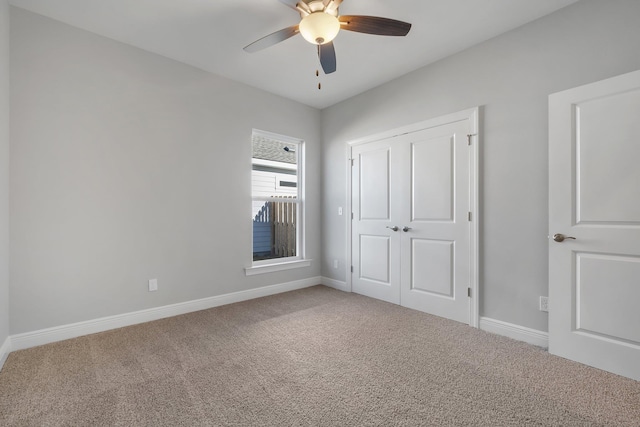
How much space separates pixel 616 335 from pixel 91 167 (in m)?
4.36

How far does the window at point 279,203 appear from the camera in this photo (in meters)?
4.16

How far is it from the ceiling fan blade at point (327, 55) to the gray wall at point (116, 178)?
62.8 inches

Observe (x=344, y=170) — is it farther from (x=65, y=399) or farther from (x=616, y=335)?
(x=65, y=399)

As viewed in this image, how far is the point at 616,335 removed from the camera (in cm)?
194

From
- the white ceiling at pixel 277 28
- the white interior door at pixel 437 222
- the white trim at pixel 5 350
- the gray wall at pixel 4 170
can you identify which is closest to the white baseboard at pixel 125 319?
the white trim at pixel 5 350

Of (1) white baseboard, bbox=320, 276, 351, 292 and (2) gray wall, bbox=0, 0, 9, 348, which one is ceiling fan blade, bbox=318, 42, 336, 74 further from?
(1) white baseboard, bbox=320, 276, 351, 292

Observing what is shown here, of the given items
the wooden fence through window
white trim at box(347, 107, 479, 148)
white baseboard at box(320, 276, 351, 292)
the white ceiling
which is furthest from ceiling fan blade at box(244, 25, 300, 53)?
white baseboard at box(320, 276, 351, 292)

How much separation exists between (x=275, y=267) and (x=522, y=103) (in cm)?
327

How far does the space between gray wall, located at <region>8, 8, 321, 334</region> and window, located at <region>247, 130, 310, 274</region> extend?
1.73 feet

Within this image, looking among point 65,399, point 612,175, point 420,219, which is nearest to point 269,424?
point 65,399

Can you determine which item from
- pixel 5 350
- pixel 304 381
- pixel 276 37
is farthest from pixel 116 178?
pixel 304 381

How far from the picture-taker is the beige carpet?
5.03 feet

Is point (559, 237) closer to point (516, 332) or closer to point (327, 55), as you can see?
point (516, 332)

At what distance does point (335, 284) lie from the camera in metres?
4.21
